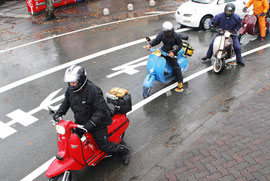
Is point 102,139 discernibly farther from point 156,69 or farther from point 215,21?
point 215,21

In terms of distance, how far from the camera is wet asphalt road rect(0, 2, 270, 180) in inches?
203

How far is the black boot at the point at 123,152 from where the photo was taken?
15.8 feet

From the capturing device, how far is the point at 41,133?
6.05m

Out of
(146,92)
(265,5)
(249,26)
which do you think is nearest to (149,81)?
(146,92)

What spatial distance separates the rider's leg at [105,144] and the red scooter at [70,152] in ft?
0.53

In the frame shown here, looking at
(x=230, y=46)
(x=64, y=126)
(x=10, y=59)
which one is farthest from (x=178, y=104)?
(x=10, y=59)

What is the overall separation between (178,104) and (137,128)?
1432mm

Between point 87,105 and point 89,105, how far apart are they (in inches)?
1.4

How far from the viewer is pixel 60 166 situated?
13.2 feet

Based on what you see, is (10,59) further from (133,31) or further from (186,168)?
(186,168)

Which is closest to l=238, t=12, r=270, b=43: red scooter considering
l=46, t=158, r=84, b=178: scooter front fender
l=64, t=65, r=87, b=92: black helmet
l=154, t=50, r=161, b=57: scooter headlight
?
l=154, t=50, r=161, b=57: scooter headlight

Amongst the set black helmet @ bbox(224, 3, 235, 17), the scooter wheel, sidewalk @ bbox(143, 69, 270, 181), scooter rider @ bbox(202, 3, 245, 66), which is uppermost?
black helmet @ bbox(224, 3, 235, 17)

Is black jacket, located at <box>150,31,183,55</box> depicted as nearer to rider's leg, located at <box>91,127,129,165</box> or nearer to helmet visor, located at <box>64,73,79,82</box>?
rider's leg, located at <box>91,127,129,165</box>

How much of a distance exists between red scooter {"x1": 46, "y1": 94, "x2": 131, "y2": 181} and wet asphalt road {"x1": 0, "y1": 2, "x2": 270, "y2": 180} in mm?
498
